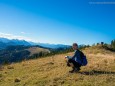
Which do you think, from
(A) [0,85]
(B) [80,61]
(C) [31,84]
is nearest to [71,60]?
(B) [80,61]

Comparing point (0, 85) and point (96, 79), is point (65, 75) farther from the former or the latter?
point (0, 85)

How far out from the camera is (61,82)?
18.9 meters

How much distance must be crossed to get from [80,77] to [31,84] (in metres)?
3.86

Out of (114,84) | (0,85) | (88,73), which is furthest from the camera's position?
(88,73)

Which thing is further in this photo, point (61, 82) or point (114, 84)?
point (61, 82)

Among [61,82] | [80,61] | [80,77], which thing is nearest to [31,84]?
[61,82]

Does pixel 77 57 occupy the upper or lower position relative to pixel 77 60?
upper

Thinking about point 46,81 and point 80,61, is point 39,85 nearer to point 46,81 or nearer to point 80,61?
point 46,81

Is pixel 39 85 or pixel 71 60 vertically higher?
pixel 71 60

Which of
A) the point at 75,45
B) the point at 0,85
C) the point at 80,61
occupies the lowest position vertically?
the point at 0,85

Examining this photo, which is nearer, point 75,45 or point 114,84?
point 114,84

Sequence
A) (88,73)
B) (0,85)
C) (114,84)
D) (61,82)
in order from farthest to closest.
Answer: (88,73), (0,85), (61,82), (114,84)

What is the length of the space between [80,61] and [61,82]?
4.11 m

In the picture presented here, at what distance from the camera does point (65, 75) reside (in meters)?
21.3
